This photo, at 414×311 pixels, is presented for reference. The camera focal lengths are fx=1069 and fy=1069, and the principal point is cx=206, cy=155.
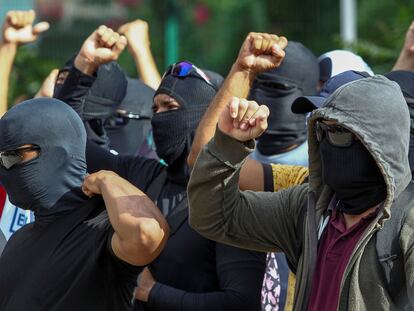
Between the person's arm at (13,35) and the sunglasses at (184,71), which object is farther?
the person's arm at (13,35)

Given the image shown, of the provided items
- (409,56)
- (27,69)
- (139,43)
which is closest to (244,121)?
(409,56)

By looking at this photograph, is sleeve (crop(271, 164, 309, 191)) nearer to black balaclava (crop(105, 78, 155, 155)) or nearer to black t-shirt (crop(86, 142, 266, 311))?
black t-shirt (crop(86, 142, 266, 311))

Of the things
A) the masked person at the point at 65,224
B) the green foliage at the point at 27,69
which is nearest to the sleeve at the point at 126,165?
the masked person at the point at 65,224

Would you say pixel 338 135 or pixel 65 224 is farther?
pixel 65 224

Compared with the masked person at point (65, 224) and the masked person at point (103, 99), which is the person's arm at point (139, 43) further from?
the masked person at point (65, 224)

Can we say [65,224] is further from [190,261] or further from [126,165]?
[126,165]

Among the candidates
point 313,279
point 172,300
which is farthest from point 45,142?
point 313,279

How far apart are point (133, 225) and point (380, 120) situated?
0.86m

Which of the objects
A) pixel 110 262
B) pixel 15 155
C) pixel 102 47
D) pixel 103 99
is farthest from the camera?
pixel 103 99

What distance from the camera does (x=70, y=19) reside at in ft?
41.9

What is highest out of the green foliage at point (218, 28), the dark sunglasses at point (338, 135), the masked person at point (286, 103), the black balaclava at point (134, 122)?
the dark sunglasses at point (338, 135)

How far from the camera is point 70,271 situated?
138 inches

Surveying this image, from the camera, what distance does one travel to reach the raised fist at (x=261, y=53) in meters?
3.64

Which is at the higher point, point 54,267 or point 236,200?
point 236,200
